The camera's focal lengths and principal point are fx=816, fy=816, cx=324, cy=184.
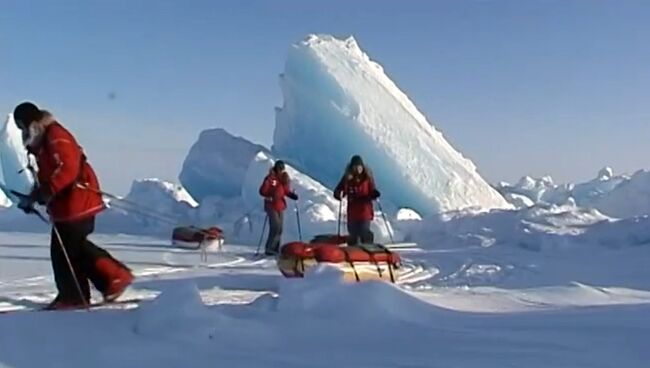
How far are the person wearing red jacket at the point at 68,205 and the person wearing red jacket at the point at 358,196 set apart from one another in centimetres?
544

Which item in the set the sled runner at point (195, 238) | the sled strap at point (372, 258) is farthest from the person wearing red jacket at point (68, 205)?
the sled runner at point (195, 238)

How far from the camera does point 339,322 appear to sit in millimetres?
3848

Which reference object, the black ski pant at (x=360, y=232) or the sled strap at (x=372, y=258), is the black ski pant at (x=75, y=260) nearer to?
the sled strap at (x=372, y=258)

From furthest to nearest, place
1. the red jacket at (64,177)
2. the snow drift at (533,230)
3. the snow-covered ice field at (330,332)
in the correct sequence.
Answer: the snow drift at (533,230) → the red jacket at (64,177) → the snow-covered ice field at (330,332)

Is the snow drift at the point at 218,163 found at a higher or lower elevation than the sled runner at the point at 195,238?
higher

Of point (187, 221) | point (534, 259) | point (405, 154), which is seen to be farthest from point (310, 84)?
point (534, 259)

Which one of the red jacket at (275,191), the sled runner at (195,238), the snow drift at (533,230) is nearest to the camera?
the red jacket at (275,191)

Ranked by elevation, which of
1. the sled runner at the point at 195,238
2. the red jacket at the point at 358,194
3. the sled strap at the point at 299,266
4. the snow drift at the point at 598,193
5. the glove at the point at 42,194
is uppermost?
the snow drift at the point at 598,193

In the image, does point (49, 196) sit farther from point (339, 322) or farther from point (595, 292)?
point (595, 292)

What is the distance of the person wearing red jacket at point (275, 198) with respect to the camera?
37.2 feet

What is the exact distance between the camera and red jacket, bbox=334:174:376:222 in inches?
408

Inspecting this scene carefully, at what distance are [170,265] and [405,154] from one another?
10241 millimetres

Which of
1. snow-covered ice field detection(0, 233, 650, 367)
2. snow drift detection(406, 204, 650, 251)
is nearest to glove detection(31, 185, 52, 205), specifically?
snow-covered ice field detection(0, 233, 650, 367)

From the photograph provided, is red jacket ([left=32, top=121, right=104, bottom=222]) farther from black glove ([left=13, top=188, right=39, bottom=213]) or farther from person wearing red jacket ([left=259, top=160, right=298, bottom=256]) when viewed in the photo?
person wearing red jacket ([left=259, top=160, right=298, bottom=256])
